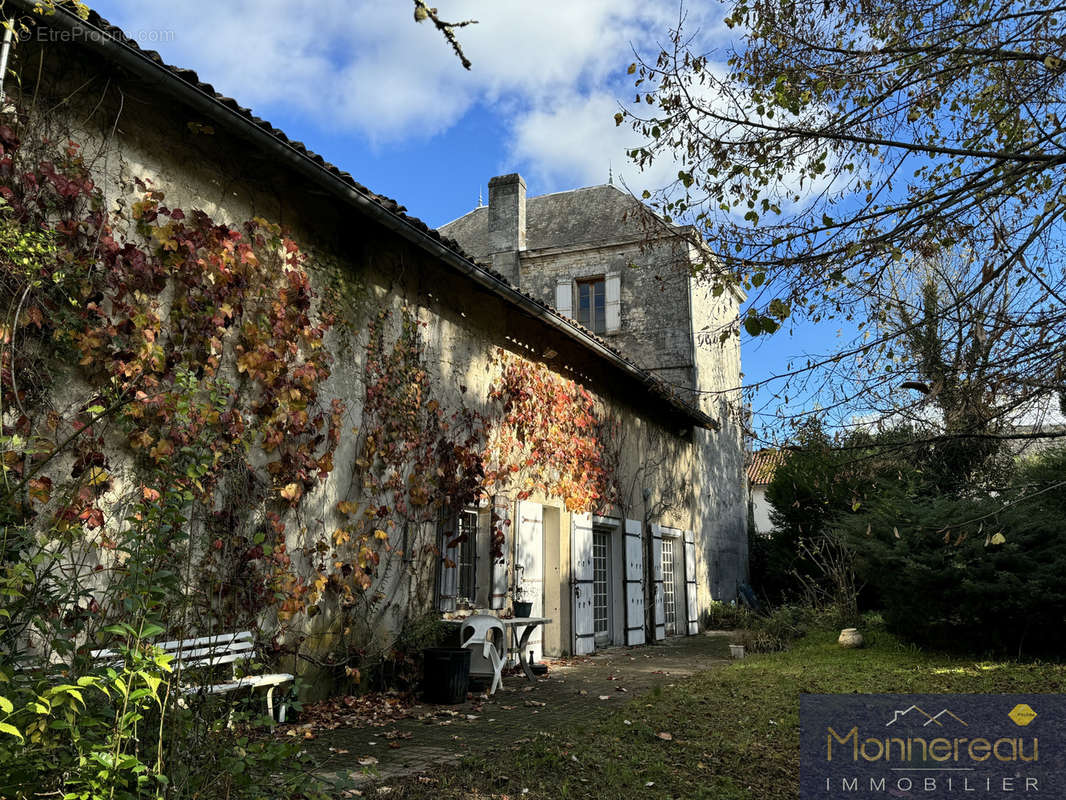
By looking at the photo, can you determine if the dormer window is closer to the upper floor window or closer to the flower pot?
the upper floor window

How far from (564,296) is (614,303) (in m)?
1.10

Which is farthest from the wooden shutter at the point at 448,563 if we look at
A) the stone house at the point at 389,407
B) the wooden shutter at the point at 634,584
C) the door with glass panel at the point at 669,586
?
the door with glass panel at the point at 669,586

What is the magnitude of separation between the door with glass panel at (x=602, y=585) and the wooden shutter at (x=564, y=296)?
616cm

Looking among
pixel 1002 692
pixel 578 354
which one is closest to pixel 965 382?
pixel 1002 692

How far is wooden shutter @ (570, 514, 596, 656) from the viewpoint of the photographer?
10.1 m

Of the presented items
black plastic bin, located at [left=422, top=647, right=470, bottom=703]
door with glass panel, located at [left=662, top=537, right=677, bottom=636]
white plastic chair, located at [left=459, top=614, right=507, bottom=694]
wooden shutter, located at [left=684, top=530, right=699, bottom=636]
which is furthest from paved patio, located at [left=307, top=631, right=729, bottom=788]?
wooden shutter, located at [left=684, top=530, right=699, bottom=636]

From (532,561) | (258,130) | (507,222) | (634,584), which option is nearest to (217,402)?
(258,130)

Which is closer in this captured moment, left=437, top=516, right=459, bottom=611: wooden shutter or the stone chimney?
left=437, top=516, right=459, bottom=611: wooden shutter

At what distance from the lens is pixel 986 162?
466 cm

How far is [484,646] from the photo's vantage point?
23.6 ft

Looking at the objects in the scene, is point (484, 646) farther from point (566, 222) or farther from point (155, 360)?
point (566, 222)

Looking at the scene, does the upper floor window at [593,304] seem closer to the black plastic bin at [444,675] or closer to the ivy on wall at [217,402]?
the ivy on wall at [217,402]

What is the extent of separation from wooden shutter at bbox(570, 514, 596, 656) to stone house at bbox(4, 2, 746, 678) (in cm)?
3

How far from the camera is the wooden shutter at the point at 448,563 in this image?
7.67 meters
